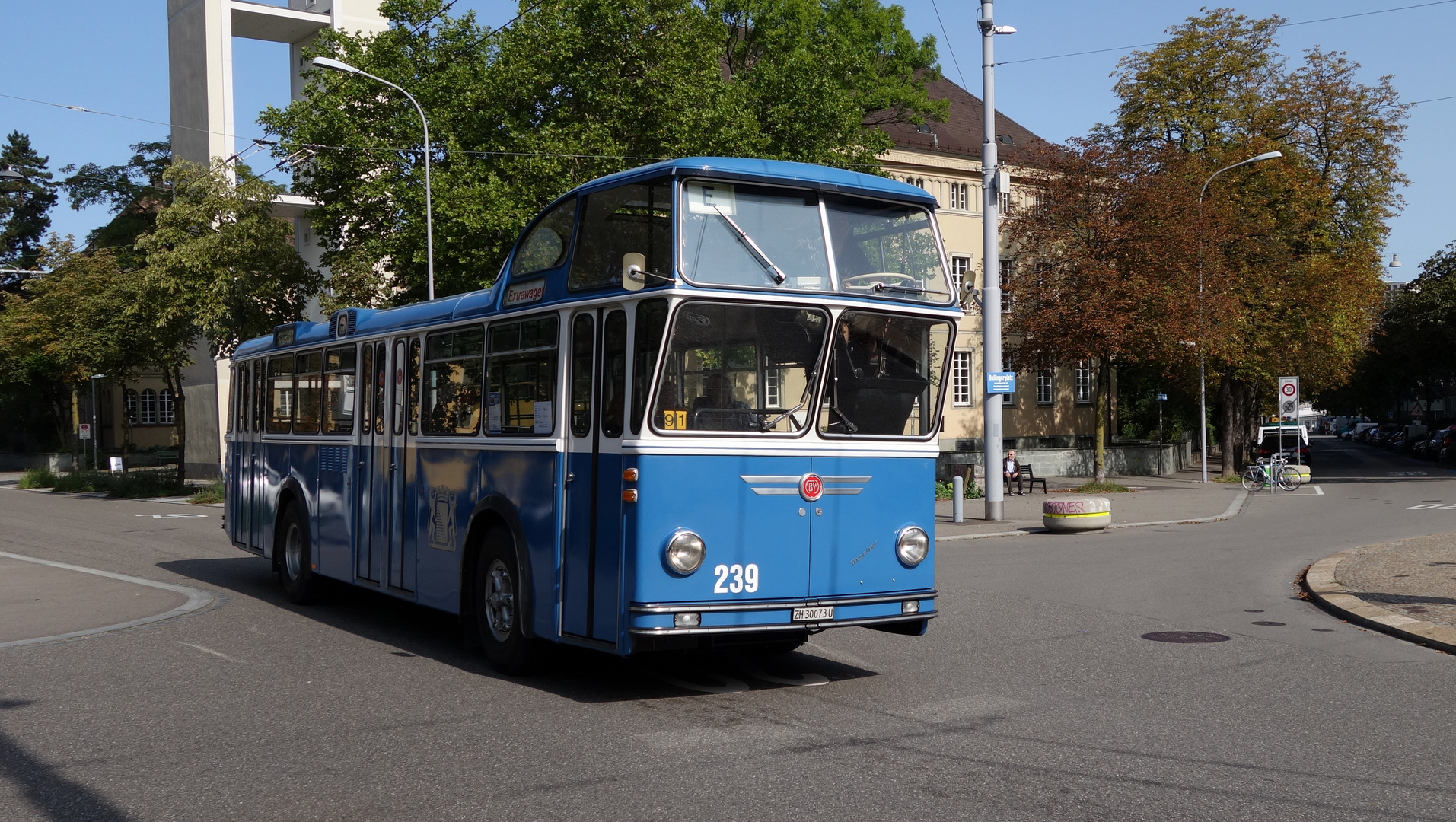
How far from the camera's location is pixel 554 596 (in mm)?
8359

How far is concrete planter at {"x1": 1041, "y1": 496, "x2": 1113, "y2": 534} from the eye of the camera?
2336cm

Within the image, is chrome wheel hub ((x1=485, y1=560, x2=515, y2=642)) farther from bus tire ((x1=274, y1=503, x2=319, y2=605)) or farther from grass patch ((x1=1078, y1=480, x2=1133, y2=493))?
grass patch ((x1=1078, y1=480, x2=1133, y2=493))

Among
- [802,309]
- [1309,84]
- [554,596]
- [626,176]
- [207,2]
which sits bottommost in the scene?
[554,596]

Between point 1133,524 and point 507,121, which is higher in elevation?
point 507,121

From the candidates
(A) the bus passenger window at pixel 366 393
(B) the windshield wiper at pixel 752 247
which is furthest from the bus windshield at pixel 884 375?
(A) the bus passenger window at pixel 366 393

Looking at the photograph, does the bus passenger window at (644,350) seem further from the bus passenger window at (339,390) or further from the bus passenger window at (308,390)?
the bus passenger window at (308,390)

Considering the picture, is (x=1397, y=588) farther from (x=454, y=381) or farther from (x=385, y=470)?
(x=385, y=470)

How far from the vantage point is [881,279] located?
8555 mm

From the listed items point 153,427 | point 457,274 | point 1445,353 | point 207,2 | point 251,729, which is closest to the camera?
point 251,729

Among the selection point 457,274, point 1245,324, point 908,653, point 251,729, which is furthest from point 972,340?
point 251,729

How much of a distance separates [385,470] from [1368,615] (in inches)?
352

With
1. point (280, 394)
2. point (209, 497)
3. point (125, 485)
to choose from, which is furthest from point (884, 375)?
point (125, 485)

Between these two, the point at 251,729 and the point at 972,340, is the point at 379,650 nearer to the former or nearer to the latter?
the point at 251,729

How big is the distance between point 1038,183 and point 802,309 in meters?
33.4
